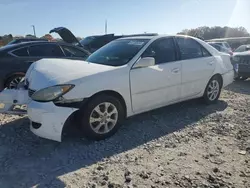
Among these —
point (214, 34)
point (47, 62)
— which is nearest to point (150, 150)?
point (47, 62)

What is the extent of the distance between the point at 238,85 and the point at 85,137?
6.14 meters

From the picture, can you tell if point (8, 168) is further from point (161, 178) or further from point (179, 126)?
point (179, 126)

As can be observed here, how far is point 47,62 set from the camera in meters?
4.13

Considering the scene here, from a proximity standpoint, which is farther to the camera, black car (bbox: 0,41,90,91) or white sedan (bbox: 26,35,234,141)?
black car (bbox: 0,41,90,91)

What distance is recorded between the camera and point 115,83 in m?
3.62

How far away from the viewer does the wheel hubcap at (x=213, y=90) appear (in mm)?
5344

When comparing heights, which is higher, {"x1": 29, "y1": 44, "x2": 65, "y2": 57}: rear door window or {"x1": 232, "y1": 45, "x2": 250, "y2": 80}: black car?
{"x1": 29, "y1": 44, "x2": 65, "y2": 57}: rear door window

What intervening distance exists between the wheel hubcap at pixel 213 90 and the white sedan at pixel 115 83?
127 millimetres

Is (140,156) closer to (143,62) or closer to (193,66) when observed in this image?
(143,62)

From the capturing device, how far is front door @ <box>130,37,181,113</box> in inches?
154

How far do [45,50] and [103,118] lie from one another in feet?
12.1

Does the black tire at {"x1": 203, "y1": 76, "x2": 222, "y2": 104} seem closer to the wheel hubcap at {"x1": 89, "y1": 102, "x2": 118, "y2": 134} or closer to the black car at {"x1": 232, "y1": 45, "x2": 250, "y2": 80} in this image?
the wheel hubcap at {"x1": 89, "y1": 102, "x2": 118, "y2": 134}

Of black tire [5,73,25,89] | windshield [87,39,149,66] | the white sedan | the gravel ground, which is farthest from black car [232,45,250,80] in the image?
black tire [5,73,25,89]

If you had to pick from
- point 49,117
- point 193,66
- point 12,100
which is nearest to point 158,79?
point 193,66
